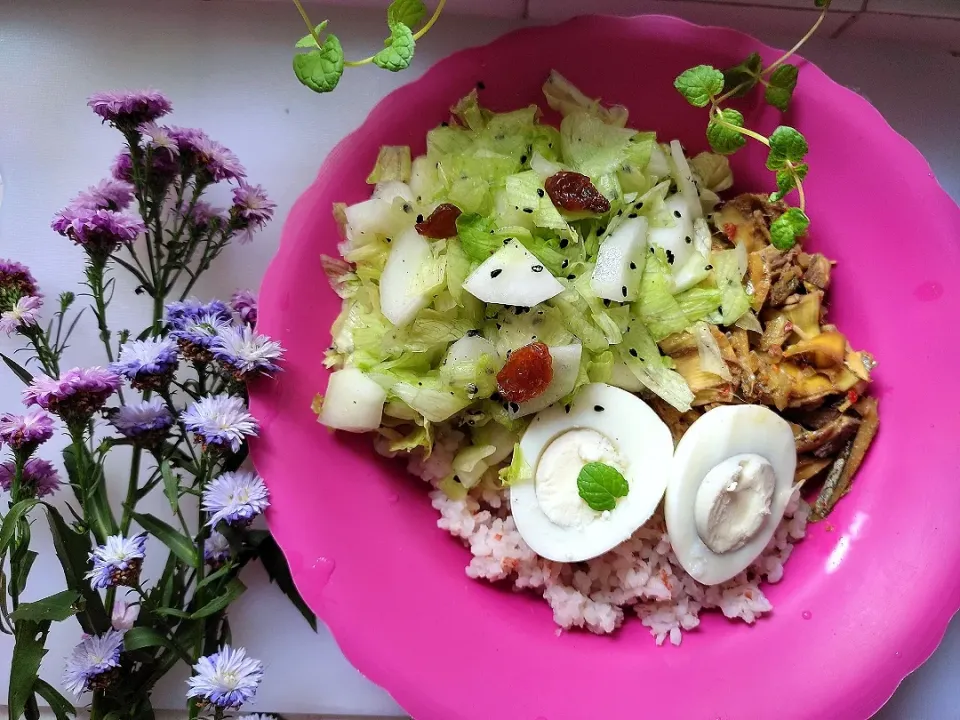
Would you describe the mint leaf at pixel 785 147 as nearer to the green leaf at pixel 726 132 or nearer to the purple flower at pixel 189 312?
the green leaf at pixel 726 132

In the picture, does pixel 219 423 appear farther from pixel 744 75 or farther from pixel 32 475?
pixel 744 75

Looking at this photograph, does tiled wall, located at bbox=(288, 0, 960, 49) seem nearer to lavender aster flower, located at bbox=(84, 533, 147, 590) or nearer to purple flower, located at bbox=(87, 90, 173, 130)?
purple flower, located at bbox=(87, 90, 173, 130)

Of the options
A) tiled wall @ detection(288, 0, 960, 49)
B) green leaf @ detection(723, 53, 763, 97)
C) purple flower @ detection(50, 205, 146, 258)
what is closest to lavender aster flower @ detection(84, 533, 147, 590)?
purple flower @ detection(50, 205, 146, 258)

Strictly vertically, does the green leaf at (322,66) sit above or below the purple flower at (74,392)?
above

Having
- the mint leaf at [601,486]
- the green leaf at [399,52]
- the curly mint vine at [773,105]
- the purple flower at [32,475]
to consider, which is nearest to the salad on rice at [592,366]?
the mint leaf at [601,486]

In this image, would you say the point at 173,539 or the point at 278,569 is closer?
the point at 173,539

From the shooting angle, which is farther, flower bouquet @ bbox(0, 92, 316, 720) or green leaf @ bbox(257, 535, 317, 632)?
green leaf @ bbox(257, 535, 317, 632)

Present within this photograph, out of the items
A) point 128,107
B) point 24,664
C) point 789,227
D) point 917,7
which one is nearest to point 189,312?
point 128,107
